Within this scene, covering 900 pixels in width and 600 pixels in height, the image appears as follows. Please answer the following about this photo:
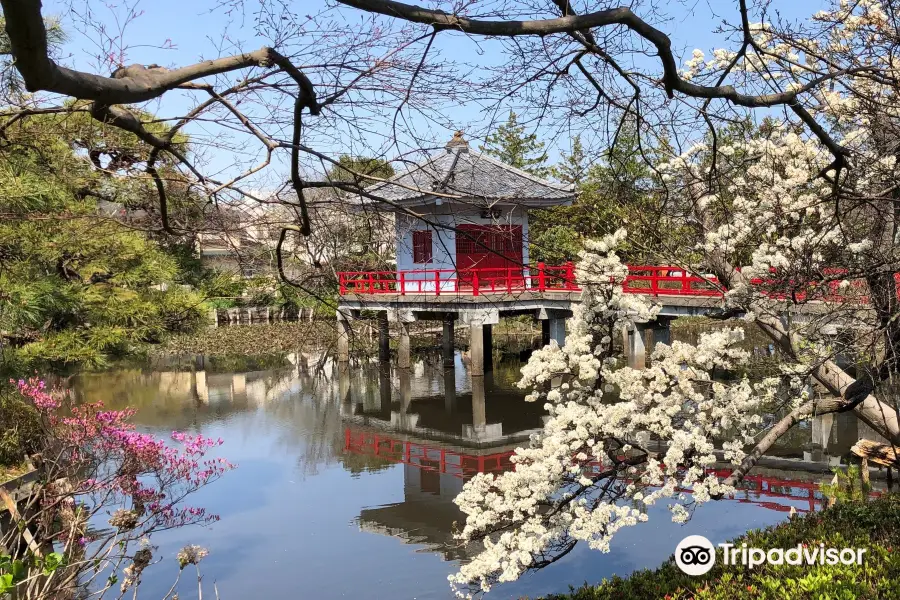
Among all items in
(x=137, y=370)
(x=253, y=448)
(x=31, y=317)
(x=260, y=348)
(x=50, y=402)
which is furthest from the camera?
(x=260, y=348)

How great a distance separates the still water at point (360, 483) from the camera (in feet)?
21.2

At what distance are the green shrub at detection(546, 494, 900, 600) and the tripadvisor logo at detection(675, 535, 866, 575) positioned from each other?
0.05m

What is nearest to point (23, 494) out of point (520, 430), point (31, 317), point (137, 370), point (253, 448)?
point (31, 317)

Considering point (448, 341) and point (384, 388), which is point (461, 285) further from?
point (448, 341)

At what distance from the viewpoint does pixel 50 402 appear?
6957 mm

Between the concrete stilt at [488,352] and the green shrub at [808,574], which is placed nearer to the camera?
the green shrub at [808,574]

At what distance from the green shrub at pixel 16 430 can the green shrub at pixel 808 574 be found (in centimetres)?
564

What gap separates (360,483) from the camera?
932cm

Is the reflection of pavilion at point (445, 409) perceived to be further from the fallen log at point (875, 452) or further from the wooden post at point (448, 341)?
the fallen log at point (875, 452)

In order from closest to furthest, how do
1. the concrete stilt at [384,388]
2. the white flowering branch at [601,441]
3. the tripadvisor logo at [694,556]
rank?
the tripadvisor logo at [694,556], the white flowering branch at [601,441], the concrete stilt at [384,388]

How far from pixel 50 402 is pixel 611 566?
5358 millimetres

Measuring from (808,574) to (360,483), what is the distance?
21.5 ft

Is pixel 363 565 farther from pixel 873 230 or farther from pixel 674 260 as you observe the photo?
pixel 873 230

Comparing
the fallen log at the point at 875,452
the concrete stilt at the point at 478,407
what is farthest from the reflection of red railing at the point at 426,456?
the fallen log at the point at 875,452
